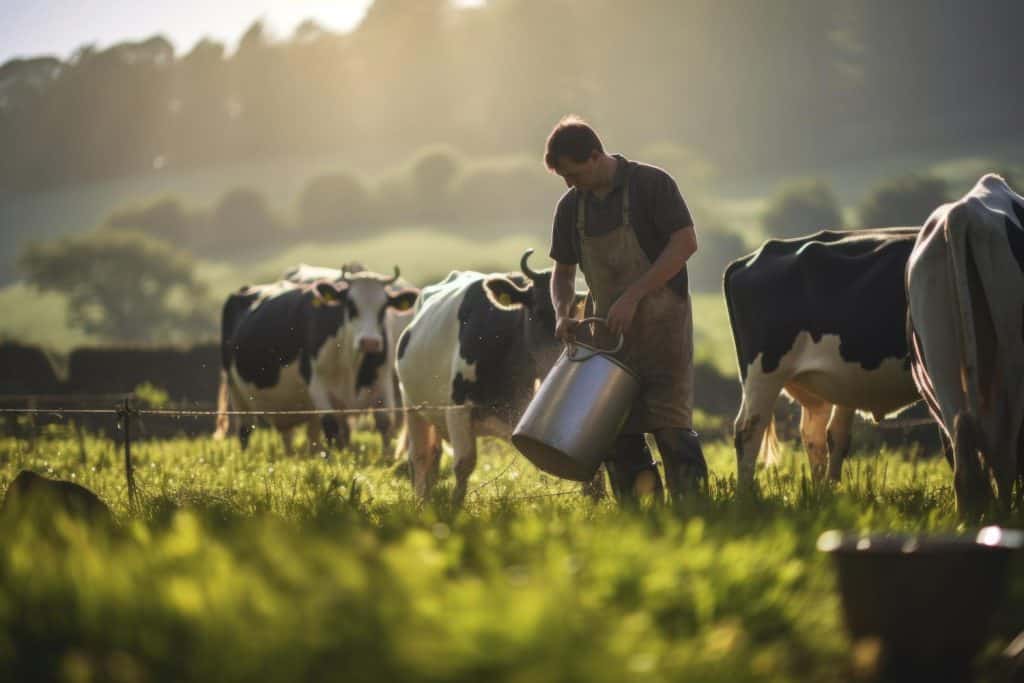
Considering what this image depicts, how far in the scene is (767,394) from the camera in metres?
9.70

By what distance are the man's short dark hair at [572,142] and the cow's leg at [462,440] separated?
9.04ft

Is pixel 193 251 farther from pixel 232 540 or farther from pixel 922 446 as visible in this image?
pixel 232 540

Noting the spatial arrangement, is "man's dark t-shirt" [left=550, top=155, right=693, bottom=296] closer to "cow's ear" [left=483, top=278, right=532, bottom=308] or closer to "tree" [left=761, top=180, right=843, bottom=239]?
"cow's ear" [left=483, top=278, right=532, bottom=308]

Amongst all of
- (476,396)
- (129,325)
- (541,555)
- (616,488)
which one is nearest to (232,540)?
(541,555)

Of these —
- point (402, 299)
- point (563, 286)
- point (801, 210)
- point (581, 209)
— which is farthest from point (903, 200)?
point (581, 209)

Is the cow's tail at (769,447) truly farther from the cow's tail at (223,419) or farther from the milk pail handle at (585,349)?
the cow's tail at (223,419)

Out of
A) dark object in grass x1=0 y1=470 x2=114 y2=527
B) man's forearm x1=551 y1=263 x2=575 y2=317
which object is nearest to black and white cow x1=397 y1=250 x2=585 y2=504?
man's forearm x1=551 y1=263 x2=575 y2=317

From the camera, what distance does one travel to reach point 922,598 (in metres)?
3.61

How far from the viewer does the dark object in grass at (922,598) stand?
3592 mm

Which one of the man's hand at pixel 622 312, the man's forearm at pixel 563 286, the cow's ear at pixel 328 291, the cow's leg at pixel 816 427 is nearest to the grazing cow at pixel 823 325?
Answer: the cow's leg at pixel 816 427

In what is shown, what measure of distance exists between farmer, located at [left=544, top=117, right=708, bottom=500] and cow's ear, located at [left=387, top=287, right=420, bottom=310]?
7172 mm

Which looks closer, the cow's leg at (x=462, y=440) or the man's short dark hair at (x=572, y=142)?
the man's short dark hair at (x=572, y=142)

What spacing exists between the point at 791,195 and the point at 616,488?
263ft

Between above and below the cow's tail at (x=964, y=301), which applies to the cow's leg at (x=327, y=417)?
below
